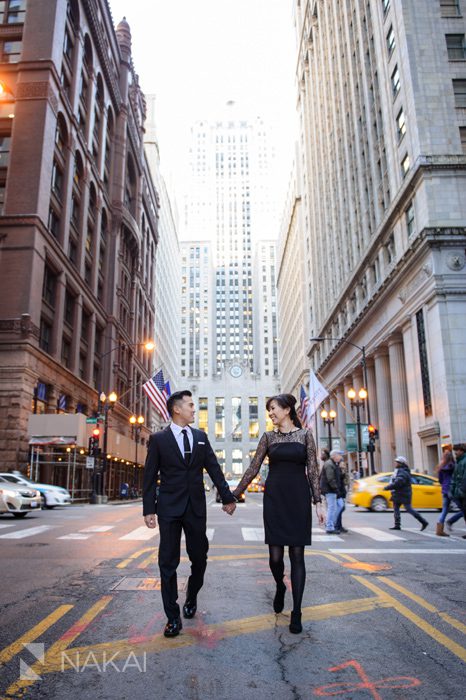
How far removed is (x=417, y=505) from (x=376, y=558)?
14.1 m

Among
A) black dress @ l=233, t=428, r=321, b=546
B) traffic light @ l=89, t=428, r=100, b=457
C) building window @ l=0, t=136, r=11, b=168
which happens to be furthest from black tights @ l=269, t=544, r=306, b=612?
building window @ l=0, t=136, r=11, b=168

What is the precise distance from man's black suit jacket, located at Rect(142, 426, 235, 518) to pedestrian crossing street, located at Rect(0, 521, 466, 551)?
7234 millimetres

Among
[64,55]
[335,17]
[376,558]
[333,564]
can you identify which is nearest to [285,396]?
[333,564]

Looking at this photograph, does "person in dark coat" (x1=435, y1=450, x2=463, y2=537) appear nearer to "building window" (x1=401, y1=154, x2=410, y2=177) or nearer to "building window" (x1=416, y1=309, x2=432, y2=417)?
"building window" (x1=416, y1=309, x2=432, y2=417)

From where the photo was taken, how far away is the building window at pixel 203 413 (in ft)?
496

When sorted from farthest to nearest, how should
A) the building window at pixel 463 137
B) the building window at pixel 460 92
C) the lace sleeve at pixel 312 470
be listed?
the building window at pixel 460 92 < the building window at pixel 463 137 < the lace sleeve at pixel 312 470

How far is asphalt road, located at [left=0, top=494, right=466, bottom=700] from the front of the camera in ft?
12.1

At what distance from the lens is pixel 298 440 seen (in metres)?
5.51

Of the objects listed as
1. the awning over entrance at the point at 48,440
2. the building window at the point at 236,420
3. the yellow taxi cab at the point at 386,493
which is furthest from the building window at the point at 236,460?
the yellow taxi cab at the point at 386,493

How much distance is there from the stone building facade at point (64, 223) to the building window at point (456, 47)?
1009 inches

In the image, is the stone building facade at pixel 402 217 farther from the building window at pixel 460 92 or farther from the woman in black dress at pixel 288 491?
the woman in black dress at pixel 288 491

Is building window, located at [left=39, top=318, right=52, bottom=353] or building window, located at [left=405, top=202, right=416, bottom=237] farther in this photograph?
building window, located at [left=405, top=202, right=416, bottom=237]

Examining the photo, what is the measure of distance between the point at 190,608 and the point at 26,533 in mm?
9237

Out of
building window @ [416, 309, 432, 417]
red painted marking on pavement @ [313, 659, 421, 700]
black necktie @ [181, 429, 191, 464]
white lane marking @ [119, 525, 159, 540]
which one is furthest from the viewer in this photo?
building window @ [416, 309, 432, 417]
